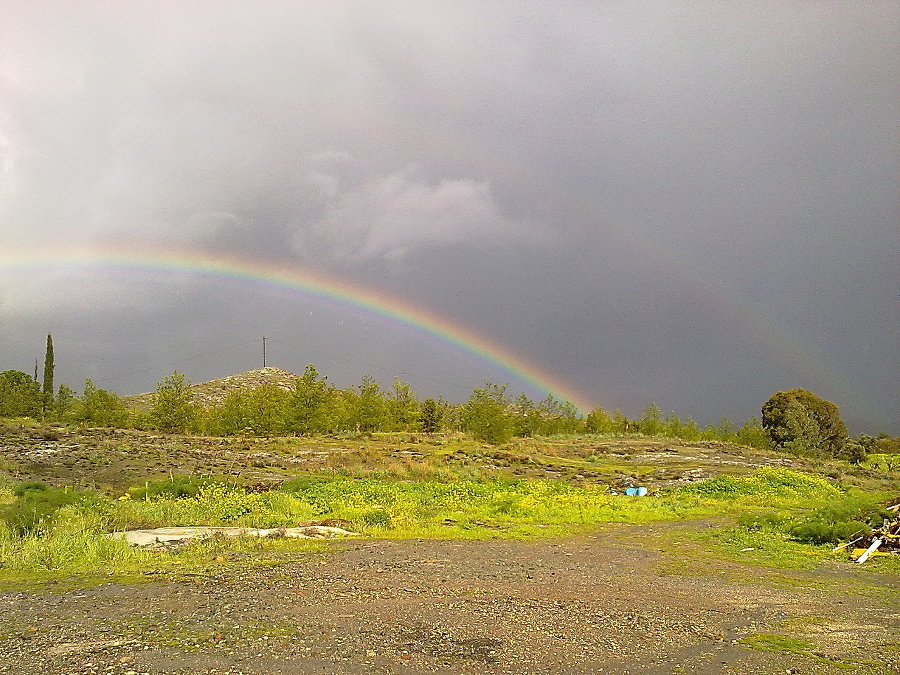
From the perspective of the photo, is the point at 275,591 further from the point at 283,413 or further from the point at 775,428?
the point at 775,428

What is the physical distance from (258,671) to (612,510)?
19.1 m

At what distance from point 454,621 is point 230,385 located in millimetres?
172916

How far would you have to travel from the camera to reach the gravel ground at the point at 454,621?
7.06 metres

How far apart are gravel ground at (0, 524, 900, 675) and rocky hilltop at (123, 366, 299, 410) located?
14277cm

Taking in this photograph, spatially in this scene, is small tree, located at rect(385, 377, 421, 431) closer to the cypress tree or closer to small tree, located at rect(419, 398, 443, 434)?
small tree, located at rect(419, 398, 443, 434)

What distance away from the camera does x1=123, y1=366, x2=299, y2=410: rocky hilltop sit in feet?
502

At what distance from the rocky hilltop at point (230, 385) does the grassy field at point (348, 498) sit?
107 meters

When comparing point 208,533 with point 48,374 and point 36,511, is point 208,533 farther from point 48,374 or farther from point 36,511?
point 48,374

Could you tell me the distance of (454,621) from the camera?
877 centimetres

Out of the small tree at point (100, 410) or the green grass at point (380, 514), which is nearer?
the green grass at point (380, 514)

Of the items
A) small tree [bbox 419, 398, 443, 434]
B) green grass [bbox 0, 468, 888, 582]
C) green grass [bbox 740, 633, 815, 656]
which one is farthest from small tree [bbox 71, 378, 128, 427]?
green grass [bbox 740, 633, 815, 656]

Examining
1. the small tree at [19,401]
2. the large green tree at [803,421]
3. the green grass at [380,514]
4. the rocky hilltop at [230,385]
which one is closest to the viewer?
the green grass at [380,514]

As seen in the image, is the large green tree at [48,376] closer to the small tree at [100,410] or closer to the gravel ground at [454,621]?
the small tree at [100,410]

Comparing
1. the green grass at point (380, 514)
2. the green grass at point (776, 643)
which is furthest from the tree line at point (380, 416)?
the green grass at point (776, 643)
